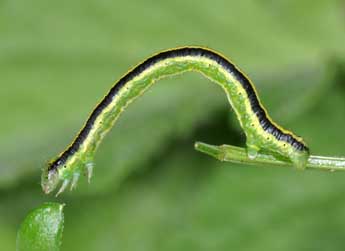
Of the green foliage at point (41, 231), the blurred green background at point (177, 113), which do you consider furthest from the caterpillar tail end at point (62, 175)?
the blurred green background at point (177, 113)

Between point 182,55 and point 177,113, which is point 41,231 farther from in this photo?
point 177,113

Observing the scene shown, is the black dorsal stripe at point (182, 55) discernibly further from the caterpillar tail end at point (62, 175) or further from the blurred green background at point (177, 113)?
the blurred green background at point (177, 113)

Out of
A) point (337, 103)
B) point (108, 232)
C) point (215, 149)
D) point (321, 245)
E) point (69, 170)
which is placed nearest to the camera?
point (215, 149)

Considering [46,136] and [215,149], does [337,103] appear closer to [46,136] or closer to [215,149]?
[46,136]

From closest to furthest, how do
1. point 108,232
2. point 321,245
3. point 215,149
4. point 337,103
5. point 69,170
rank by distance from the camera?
1. point 215,149
2. point 69,170
3. point 321,245
4. point 337,103
5. point 108,232

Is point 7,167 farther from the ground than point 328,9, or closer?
closer

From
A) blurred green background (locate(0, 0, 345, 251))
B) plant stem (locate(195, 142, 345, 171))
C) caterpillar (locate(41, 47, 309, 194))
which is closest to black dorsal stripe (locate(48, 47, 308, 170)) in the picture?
caterpillar (locate(41, 47, 309, 194))

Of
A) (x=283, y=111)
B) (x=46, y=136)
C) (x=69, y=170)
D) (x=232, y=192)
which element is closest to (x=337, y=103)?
(x=283, y=111)

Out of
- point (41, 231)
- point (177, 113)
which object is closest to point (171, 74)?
point (41, 231)
